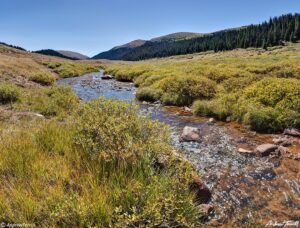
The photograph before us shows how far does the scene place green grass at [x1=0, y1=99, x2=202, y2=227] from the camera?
402 cm

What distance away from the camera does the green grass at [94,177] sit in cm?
402

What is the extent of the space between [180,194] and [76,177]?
190 centimetres

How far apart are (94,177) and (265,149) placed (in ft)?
23.0

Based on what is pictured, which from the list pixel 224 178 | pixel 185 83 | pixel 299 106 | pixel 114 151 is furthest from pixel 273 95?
pixel 114 151

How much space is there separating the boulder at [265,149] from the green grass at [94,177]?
4635 mm

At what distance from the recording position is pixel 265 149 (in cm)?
958

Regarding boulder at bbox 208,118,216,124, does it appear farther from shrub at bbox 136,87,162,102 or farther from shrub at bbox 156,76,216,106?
shrub at bbox 136,87,162,102

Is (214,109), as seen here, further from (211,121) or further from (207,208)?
(207,208)

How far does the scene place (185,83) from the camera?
19.7m

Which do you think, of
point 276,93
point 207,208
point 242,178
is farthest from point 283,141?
point 207,208

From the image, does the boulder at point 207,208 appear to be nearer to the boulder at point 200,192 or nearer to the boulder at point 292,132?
the boulder at point 200,192

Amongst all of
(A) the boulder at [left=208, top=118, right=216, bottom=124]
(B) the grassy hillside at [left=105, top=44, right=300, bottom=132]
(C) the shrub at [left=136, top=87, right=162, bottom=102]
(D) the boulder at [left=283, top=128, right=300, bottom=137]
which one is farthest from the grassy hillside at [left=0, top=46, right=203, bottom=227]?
(C) the shrub at [left=136, top=87, right=162, bottom=102]

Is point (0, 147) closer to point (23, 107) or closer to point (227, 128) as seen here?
point (23, 107)

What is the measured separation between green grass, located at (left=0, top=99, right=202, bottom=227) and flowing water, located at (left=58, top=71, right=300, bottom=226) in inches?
56.7
